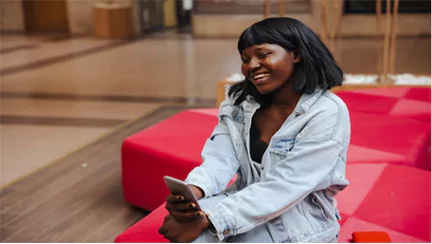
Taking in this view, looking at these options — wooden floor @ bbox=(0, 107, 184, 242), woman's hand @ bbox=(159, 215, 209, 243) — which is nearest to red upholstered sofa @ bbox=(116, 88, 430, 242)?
wooden floor @ bbox=(0, 107, 184, 242)

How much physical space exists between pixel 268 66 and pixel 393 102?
2.84 metres

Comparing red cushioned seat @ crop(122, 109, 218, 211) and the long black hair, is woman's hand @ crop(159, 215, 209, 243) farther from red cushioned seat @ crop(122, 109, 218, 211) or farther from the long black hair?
red cushioned seat @ crop(122, 109, 218, 211)

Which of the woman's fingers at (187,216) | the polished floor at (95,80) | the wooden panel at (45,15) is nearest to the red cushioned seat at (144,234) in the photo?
the woman's fingers at (187,216)

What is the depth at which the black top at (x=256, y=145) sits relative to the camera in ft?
5.55

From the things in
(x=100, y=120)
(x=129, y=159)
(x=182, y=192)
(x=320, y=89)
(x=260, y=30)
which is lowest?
(x=100, y=120)

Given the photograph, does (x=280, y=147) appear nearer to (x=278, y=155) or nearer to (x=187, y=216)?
(x=278, y=155)

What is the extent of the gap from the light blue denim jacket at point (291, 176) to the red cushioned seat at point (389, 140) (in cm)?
134

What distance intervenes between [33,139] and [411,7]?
974 cm

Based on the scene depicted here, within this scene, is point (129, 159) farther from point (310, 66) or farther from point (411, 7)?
point (411, 7)

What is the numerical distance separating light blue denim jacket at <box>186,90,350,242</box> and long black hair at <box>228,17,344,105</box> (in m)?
0.04

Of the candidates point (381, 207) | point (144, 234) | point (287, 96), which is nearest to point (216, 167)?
point (287, 96)

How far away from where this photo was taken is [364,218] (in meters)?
2.23

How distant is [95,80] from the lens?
25.9 feet

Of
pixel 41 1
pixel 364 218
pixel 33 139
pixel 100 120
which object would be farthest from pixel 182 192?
pixel 41 1
